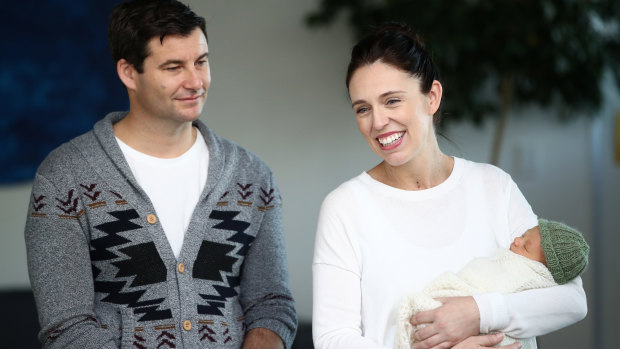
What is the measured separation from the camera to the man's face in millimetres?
1847

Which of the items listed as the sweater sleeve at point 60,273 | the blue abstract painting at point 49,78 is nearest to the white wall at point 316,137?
the blue abstract painting at point 49,78

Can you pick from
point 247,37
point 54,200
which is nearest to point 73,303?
point 54,200

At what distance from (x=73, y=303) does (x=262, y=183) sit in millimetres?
601

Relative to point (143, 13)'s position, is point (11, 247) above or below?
below

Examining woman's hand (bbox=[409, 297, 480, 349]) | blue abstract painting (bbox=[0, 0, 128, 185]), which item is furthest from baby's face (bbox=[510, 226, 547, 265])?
blue abstract painting (bbox=[0, 0, 128, 185])

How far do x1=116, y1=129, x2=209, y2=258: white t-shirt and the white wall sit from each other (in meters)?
1.20

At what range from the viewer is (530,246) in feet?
5.22

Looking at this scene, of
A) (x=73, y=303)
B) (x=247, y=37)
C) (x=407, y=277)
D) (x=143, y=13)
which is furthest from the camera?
(x=247, y=37)

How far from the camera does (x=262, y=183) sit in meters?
2.02

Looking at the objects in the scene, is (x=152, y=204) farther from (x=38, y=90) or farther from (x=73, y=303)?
(x=38, y=90)

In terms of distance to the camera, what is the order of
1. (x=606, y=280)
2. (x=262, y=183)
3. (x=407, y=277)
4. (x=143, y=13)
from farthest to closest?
(x=606, y=280), (x=262, y=183), (x=143, y=13), (x=407, y=277)

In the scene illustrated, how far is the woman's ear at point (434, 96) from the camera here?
1.72 m

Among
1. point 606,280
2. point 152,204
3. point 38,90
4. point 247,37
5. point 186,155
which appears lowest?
point 606,280

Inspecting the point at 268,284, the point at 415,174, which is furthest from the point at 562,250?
the point at 268,284
